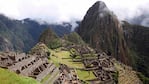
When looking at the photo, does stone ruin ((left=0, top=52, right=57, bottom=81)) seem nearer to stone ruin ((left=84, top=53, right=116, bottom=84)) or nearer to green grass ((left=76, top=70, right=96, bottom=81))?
green grass ((left=76, top=70, right=96, bottom=81))

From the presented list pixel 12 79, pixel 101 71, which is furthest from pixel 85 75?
pixel 12 79

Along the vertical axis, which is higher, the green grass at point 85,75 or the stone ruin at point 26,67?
the stone ruin at point 26,67

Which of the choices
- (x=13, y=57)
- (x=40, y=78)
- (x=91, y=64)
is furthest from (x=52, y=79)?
(x=91, y=64)

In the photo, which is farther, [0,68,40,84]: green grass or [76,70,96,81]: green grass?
[76,70,96,81]: green grass

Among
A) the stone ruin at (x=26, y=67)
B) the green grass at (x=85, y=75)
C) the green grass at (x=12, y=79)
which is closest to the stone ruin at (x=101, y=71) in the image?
the green grass at (x=85, y=75)

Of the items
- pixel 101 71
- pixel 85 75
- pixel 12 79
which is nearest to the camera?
pixel 12 79

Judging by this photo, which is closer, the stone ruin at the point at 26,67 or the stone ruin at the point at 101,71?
the stone ruin at the point at 26,67

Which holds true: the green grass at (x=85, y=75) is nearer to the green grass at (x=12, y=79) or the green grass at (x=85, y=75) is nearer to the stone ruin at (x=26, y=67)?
the stone ruin at (x=26, y=67)

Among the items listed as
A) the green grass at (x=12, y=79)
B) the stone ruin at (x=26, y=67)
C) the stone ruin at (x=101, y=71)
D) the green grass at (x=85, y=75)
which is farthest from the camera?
the stone ruin at (x=101, y=71)

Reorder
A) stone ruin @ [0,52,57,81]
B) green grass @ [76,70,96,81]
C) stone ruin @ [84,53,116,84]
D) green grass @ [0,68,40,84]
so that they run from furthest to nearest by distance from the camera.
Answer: stone ruin @ [84,53,116,84]
green grass @ [76,70,96,81]
stone ruin @ [0,52,57,81]
green grass @ [0,68,40,84]

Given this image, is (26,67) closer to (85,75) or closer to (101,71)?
(85,75)

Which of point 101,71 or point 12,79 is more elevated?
point 12,79

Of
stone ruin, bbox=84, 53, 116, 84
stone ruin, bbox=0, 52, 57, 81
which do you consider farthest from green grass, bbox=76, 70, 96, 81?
stone ruin, bbox=0, 52, 57, 81
